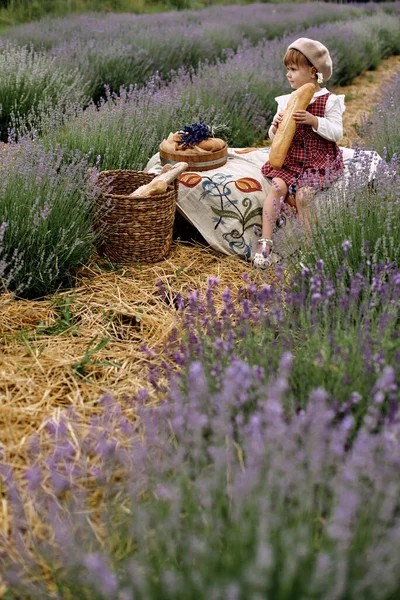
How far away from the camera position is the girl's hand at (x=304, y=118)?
3406mm

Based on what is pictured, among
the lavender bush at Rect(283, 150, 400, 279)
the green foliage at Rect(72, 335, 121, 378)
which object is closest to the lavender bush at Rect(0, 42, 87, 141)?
the lavender bush at Rect(283, 150, 400, 279)

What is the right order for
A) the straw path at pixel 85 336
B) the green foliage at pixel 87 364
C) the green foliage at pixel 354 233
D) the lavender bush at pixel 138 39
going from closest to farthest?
the straw path at pixel 85 336
the green foliage at pixel 87 364
the green foliage at pixel 354 233
the lavender bush at pixel 138 39

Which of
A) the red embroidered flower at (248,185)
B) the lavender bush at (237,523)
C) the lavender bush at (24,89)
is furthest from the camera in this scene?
the lavender bush at (24,89)

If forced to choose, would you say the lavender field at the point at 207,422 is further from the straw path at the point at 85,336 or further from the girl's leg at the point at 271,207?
the girl's leg at the point at 271,207

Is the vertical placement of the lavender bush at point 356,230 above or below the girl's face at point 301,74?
below

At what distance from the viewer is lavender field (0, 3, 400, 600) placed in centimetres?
123

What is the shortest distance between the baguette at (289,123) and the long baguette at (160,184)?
0.54 m

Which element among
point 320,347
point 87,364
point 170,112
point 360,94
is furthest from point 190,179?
point 360,94

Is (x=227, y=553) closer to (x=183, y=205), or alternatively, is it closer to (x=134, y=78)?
(x=183, y=205)

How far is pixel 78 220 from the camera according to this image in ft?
9.74

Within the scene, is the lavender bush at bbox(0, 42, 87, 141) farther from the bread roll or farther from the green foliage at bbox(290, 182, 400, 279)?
the green foliage at bbox(290, 182, 400, 279)

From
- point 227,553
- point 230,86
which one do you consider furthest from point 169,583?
point 230,86

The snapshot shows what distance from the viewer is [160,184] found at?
3201mm

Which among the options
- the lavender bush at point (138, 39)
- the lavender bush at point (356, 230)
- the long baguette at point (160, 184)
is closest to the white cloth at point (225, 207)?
the long baguette at point (160, 184)
